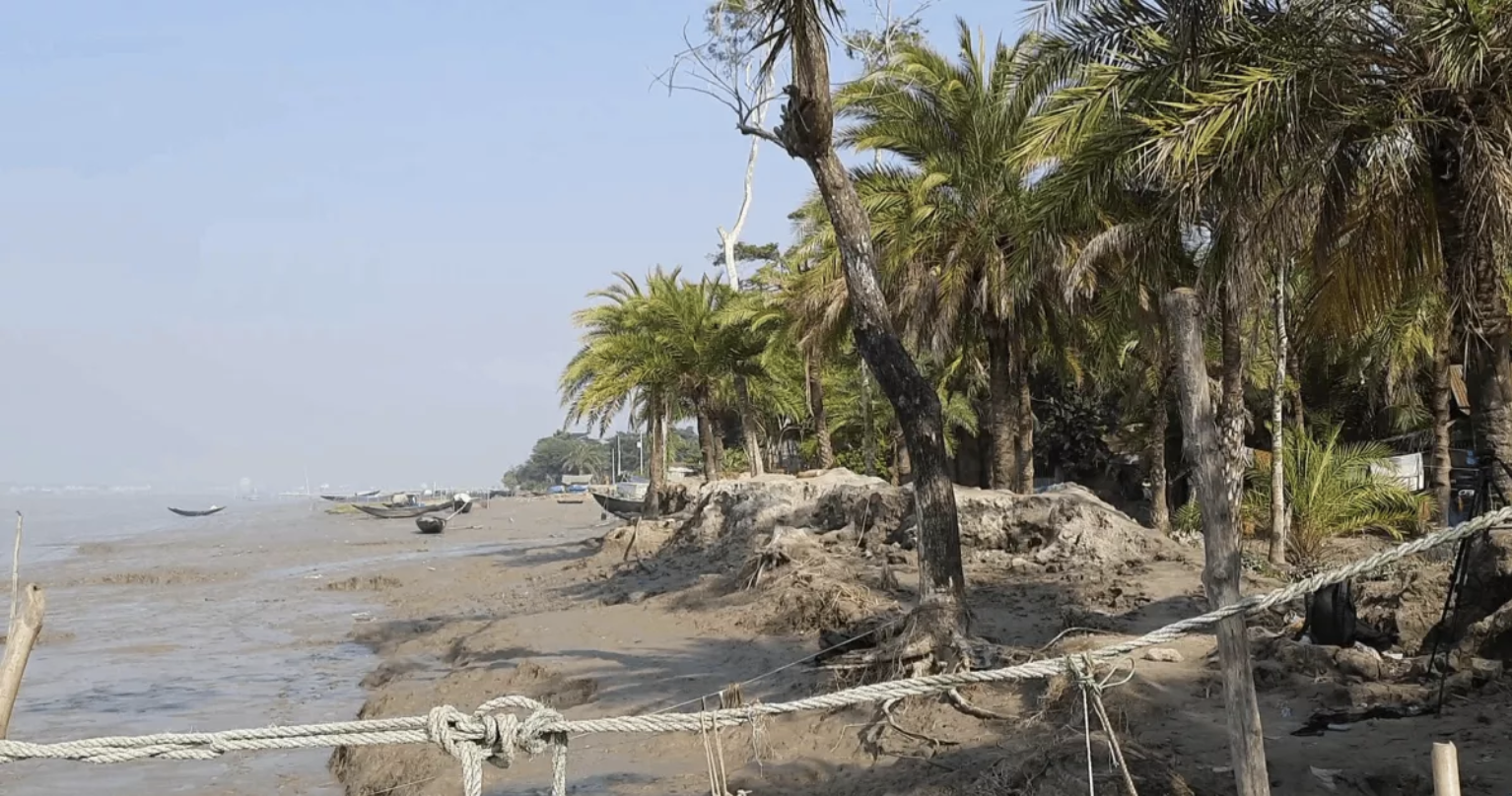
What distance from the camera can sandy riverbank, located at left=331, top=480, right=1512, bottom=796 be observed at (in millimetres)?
6562

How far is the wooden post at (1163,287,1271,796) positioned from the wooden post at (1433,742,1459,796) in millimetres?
1280

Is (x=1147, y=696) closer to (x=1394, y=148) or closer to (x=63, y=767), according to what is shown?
(x=1394, y=148)

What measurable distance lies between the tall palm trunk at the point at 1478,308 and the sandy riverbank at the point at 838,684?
76.4 inches

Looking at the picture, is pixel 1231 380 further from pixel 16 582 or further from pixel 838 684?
pixel 16 582

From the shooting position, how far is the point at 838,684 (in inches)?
360

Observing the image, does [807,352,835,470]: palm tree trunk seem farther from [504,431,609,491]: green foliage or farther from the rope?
[504,431,609,491]: green foliage

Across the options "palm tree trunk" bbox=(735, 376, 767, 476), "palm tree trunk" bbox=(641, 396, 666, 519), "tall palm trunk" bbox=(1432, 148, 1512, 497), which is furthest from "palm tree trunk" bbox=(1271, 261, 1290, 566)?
"palm tree trunk" bbox=(641, 396, 666, 519)

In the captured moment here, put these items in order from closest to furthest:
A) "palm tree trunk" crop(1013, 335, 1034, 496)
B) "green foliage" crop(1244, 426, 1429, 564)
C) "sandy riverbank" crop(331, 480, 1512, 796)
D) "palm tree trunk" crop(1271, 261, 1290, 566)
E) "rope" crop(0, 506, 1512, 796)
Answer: "rope" crop(0, 506, 1512, 796) → "sandy riverbank" crop(331, 480, 1512, 796) → "palm tree trunk" crop(1271, 261, 1290, 566) → "green foliage" crop(1244, 426, 1429, 564) → "palm tree trunk" crop(1013, 335, 1034, 496)

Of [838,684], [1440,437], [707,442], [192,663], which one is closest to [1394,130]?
[838,684]

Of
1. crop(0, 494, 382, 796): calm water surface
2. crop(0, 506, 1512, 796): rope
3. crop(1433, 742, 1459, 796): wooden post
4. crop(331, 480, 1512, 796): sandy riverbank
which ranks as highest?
crop(0, 506, 1512, 796): rope

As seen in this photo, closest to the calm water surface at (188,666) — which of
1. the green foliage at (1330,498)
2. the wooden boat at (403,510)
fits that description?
the green foliage at (1330,498)

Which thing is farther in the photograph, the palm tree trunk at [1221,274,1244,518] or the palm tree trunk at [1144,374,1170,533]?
the palm tree trunk at [1144,374,1170,533]

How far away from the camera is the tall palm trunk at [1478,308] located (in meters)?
8.10

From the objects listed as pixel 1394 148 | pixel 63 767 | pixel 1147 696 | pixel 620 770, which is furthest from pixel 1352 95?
pixel 63 767
